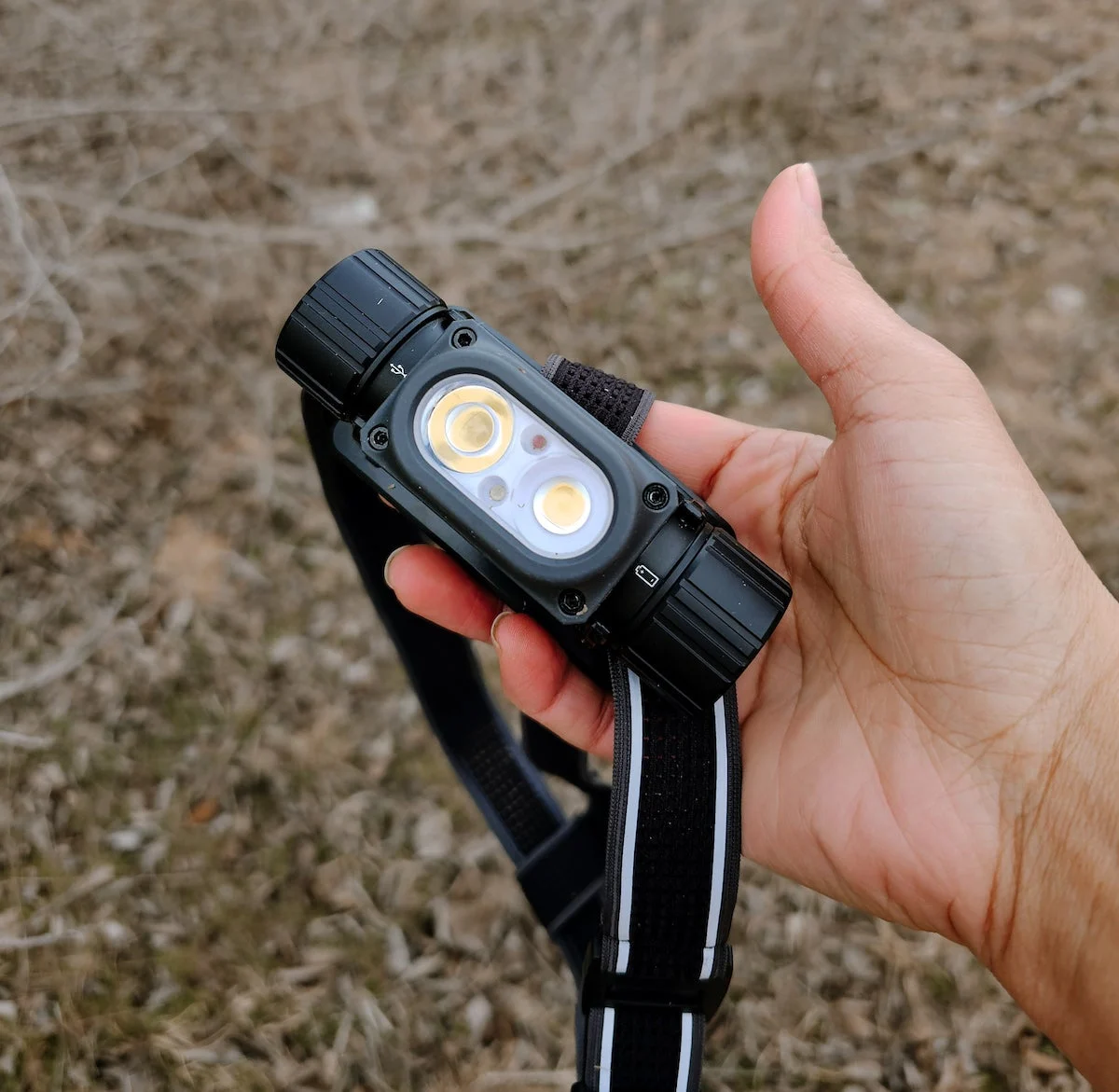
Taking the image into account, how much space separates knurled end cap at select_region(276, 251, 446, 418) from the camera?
1.72m

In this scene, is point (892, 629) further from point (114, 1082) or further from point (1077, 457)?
point (114, 1082)

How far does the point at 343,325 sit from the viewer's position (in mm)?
1724

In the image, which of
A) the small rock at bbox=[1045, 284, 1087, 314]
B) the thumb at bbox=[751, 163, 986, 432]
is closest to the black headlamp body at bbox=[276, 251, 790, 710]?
the thumb at bbox=[751, 163, 986, 432]

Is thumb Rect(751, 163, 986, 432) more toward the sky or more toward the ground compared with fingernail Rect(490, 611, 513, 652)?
more toward the sky

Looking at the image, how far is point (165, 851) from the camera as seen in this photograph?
8.20 feet

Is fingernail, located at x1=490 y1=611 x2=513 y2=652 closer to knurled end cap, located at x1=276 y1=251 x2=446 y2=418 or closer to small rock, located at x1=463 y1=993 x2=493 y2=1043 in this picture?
knurled end cap, located at x1=276 y1=251 x2=446 y2=418

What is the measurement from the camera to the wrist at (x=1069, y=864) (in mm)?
1643

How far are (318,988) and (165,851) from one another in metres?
0.55

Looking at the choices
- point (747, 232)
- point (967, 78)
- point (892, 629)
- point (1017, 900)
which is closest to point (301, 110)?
point (747, 232)

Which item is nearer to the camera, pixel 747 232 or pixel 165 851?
pixel 165 851

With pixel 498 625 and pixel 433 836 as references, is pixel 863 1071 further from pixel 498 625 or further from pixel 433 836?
pixel 498 625

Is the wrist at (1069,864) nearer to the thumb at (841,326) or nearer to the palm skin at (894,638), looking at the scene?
the palm skin at (894,638)

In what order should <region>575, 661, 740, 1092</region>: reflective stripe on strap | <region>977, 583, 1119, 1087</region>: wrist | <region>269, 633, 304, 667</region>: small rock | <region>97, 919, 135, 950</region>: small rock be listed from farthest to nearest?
<region>269, 633, 304, 667</region>: small rock → <region>97, 919, 135, 950</region>: small rock → <region>575, 661, 740, 1092</region>: reflective stripe on strap → <region>977, 583, 1119, 1087</region>: wrist

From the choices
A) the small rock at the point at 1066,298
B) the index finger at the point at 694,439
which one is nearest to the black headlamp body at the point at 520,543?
the index finger at the point at 694,439
